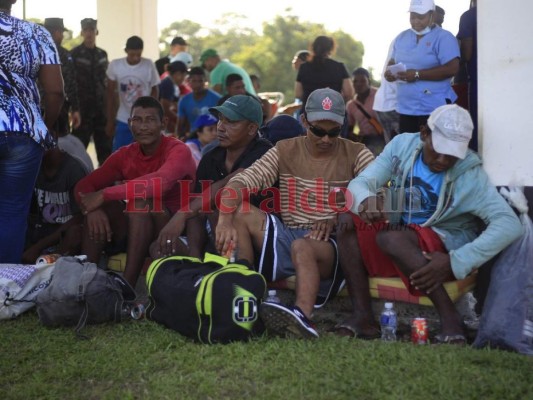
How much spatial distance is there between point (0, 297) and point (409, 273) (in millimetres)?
2689

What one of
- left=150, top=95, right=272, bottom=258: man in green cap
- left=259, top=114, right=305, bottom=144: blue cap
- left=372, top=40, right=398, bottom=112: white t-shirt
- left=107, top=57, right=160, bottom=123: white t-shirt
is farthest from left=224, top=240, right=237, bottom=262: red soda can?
left=107, top=57, right=160, bottom=123: white t-shirt

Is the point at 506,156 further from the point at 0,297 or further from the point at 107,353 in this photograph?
the point at 0,297

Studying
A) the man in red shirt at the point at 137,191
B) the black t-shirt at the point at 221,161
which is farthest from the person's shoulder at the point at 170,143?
the black t-shirt at the point at 221,161

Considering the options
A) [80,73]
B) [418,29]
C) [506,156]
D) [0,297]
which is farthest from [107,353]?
[80,73]

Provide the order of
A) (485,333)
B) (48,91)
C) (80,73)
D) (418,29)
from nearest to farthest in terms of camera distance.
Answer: (485,333)
(48,91)
(418,29)
(80,73)

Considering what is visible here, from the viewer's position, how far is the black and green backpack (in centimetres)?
482

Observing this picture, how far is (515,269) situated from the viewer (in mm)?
4793

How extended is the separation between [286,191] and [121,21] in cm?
822

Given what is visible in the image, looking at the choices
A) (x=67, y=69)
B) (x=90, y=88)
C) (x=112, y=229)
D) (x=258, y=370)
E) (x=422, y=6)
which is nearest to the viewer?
(x=258, y=370)

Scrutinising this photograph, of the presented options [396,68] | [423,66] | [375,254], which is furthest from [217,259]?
[423,66]

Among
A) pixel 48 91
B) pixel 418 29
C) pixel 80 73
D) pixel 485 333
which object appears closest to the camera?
pixel 485 333

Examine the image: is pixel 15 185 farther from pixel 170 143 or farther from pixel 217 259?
pixel 217 259

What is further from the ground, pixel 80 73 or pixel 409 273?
pixel 80 73

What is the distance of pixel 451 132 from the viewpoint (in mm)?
4801
